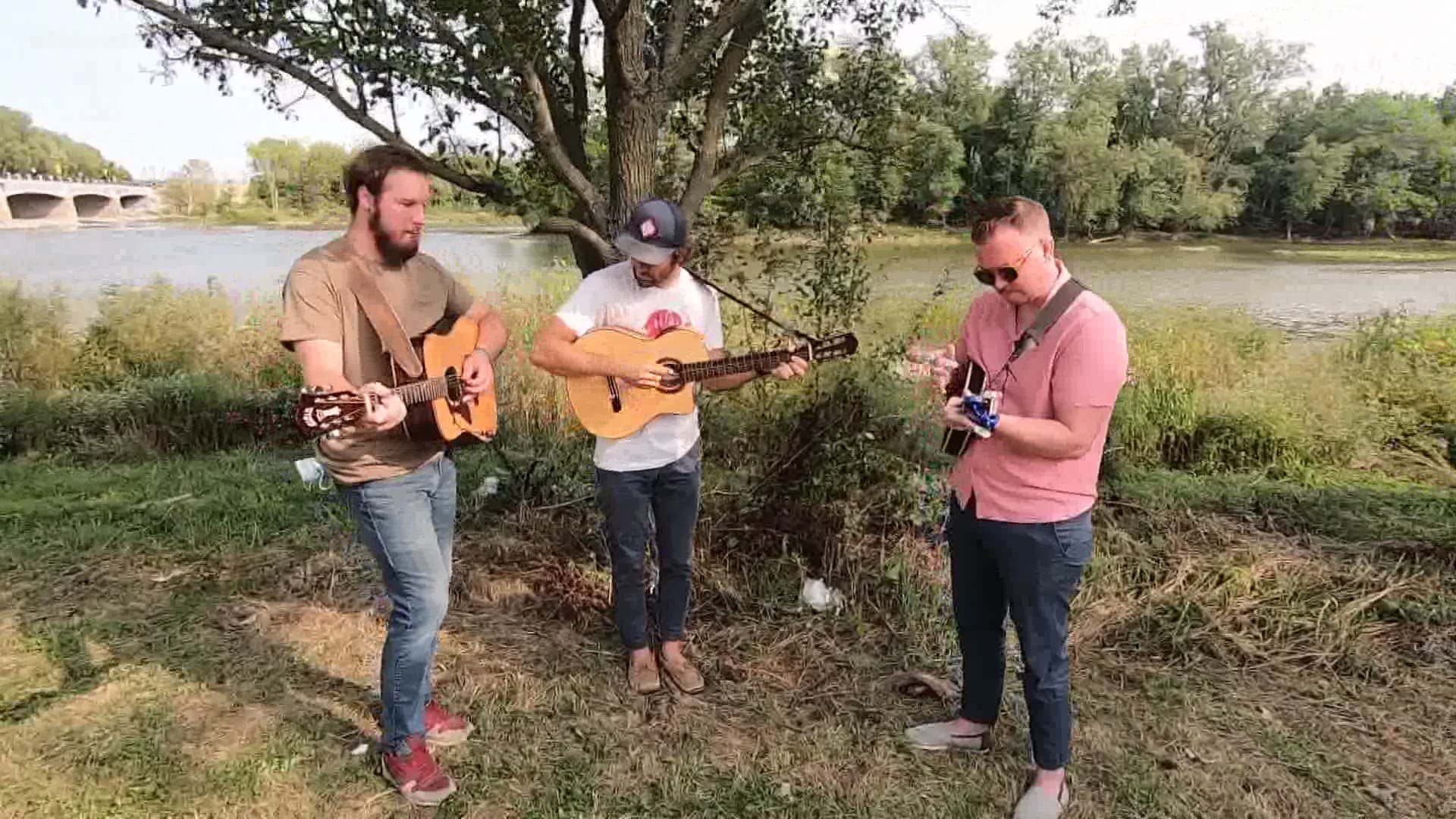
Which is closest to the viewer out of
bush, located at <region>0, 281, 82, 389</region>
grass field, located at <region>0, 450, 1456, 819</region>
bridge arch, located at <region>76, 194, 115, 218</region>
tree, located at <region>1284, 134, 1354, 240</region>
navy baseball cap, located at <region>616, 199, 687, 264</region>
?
grass field, located at <region>0, 450, 1456, 819</region>

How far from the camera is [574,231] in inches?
137

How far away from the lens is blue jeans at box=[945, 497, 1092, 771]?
2.21 meters

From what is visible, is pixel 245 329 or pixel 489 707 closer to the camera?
pixel 489 707

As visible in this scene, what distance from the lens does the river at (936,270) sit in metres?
11.1

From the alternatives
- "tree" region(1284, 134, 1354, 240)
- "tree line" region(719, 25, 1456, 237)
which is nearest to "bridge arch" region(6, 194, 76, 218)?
"tree line" region(719, 25, 1456, 237)

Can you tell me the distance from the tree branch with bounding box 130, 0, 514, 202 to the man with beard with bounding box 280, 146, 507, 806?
0.55 m

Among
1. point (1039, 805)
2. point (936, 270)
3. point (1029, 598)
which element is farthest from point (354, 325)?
point (936, 270)

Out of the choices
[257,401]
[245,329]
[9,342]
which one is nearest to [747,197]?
[257,401]

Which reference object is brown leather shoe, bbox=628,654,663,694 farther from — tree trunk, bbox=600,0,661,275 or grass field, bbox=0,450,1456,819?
tree trunk, bbox=600,0,661,275

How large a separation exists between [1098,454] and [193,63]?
3893 mm

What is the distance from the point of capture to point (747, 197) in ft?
13.1

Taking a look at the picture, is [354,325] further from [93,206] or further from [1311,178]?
[93,206]

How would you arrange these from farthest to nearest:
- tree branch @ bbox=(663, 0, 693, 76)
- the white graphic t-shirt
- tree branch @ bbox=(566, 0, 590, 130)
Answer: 1. tree branch @ bbox=(566, 0, 590, 130)
2. tree branch @ bbox=(663, 0, 693, 76)
3. the white graphic t-shirt

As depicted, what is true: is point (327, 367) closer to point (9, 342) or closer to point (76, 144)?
point (9, 342)
